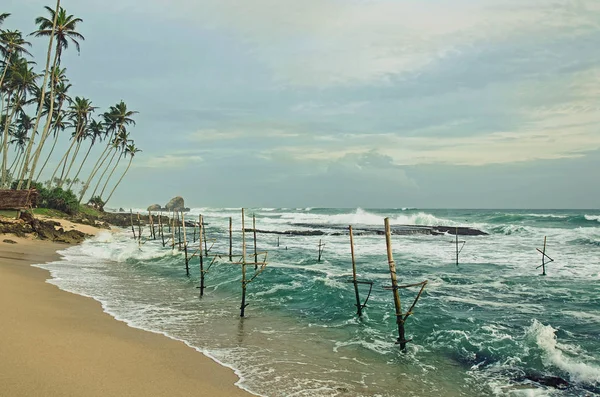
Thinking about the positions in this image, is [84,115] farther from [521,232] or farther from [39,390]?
[521,232]

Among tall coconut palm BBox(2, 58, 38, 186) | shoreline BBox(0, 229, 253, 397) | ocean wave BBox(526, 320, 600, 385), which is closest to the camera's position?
shoreline BBox(0, 229, 253, 397)

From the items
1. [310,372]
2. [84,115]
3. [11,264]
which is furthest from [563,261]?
[84,115]

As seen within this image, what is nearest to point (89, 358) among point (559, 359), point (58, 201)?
point (559, 359)

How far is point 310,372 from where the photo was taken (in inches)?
344

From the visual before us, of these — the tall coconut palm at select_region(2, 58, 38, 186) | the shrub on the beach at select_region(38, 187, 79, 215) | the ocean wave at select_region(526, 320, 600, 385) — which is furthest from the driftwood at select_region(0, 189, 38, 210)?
the ocean wave at select_region(526, 320, 600, 385)

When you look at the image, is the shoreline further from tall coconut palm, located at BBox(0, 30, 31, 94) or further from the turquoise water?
tall coconut palm, located at BBox(0, 30, 31, 94)

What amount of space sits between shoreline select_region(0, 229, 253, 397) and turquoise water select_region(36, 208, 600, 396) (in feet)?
2.03

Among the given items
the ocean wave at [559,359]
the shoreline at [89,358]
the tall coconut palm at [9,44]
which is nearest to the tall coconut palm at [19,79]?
the tall coconut palm at [9,44]

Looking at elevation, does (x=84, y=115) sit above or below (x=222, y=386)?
above

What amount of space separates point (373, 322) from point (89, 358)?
8.50 m

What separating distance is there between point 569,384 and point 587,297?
10326 millimetres

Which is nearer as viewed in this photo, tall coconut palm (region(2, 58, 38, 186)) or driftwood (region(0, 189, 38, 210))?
driftwood (region(0, 189, 38, 210))

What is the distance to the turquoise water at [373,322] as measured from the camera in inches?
A: 344

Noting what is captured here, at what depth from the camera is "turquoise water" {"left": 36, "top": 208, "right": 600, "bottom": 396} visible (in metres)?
8.73
